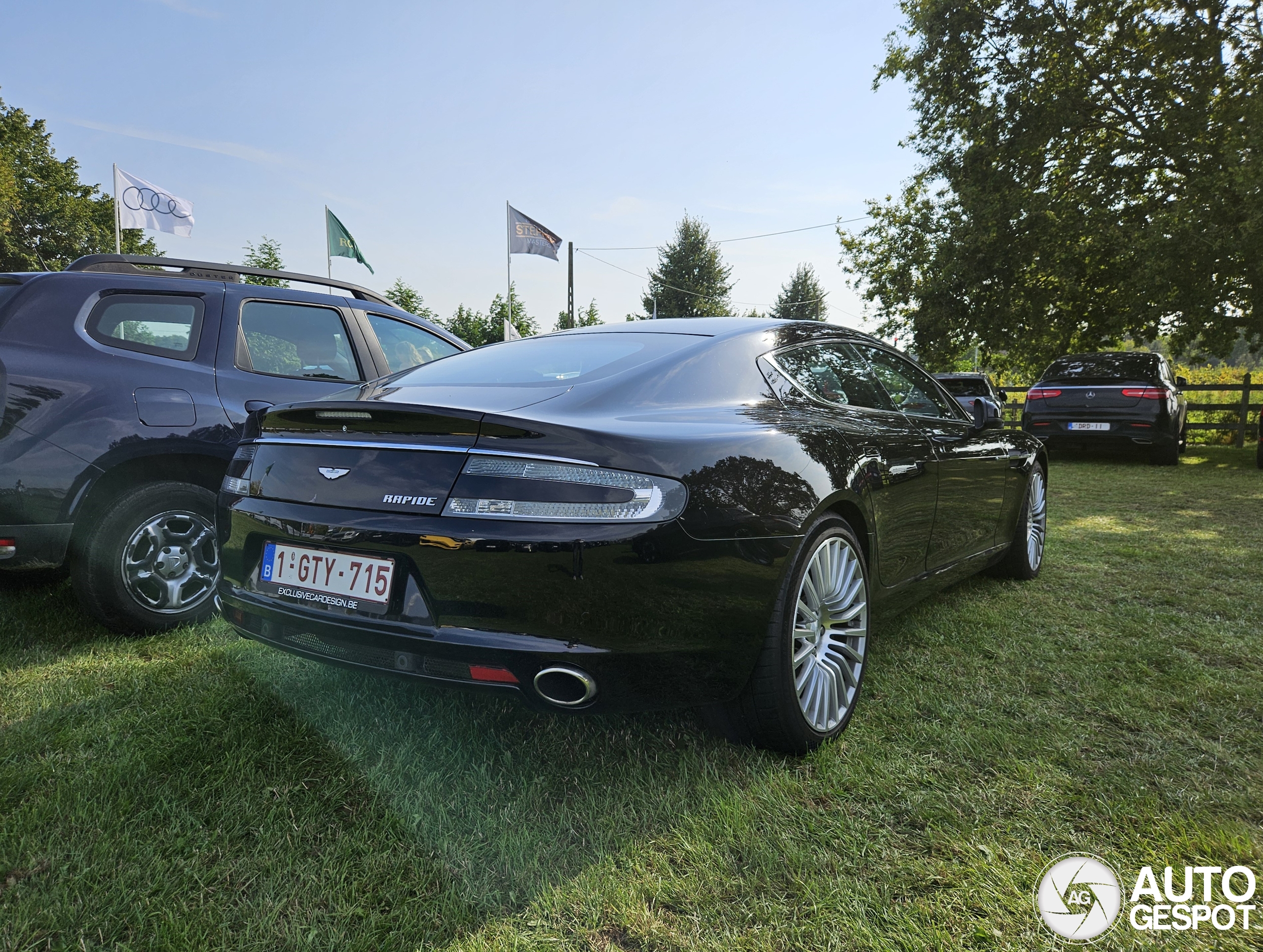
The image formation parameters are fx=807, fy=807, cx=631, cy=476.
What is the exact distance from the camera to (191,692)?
282cm

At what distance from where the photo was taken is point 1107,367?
1238 centimetres

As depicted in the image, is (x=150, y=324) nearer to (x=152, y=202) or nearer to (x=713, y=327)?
(x=713, y=327)

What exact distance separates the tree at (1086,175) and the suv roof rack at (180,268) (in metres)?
13.8

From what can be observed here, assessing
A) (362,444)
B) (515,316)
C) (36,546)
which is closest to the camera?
(362,444)

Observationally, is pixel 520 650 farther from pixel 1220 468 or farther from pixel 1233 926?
pixel 1220 468

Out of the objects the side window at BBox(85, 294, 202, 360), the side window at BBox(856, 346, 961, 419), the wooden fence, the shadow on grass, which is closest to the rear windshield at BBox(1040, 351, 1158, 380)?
the wooden fence

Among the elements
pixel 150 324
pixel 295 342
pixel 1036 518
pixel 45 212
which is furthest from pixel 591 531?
pixel 45 212

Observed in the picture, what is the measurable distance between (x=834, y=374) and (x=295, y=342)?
9.00 feet

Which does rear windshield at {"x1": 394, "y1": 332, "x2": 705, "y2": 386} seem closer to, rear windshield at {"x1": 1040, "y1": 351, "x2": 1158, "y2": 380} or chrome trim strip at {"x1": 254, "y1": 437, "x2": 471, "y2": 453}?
chrome trim strip at {"x1": 254, "y1": 437, "x2": 471, "y2": 453}

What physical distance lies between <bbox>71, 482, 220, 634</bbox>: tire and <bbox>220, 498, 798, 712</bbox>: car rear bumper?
171 cm

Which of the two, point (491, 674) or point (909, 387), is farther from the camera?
point (909, 387)

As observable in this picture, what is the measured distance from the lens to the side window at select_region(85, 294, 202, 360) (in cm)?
343

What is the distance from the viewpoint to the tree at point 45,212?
1442 inches

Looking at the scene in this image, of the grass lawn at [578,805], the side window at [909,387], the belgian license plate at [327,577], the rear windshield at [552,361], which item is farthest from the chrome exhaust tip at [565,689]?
the side window at [909,387]
